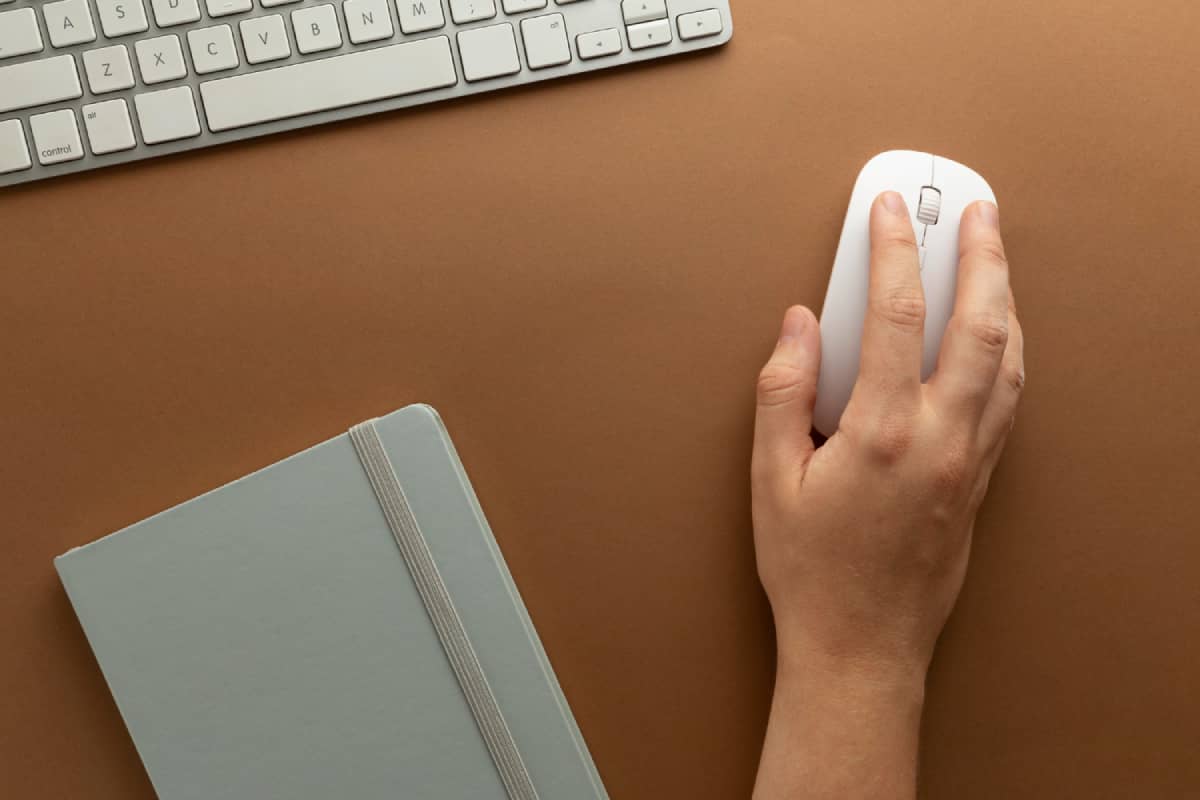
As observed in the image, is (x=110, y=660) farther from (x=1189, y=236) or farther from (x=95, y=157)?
(x=1189, y=236)

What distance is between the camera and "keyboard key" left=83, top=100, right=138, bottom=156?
601 mm

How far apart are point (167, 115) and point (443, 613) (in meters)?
0.36

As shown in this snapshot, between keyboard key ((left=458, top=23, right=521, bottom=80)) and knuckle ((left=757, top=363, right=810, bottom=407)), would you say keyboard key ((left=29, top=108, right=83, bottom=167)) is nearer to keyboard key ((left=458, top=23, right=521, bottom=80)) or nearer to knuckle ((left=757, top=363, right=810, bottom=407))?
keyboard key ((left=458, top=23, right=521, bottom=80))

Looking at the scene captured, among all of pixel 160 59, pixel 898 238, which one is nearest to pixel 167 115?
pixel 160 59

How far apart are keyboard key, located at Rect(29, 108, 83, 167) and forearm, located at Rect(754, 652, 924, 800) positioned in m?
0.55

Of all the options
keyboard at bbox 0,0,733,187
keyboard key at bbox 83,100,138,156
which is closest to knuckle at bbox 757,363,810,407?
keyboard at bbox 0,0,733,187

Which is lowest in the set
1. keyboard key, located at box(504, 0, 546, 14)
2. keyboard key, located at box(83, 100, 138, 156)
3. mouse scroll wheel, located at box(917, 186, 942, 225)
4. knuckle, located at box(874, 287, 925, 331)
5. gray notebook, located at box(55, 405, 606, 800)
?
gray notebook, located at box(55, 405, 606, 800)

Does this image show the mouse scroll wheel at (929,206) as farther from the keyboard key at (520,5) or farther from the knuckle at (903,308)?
the keyboard key at (520,5)

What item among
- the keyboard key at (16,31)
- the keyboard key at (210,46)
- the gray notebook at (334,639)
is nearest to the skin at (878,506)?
the gray notebook at (334,639)

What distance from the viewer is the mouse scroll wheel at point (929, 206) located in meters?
0.61

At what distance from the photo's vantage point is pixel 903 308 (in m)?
0.58

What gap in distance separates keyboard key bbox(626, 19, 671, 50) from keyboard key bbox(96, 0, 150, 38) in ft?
0.99

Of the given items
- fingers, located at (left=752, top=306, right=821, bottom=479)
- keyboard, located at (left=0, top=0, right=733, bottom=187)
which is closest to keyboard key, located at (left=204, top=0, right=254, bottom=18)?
keyboard, located at (left=0, top=0, right=733, bottom=187)

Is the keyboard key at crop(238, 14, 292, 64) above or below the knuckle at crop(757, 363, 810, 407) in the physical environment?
above
